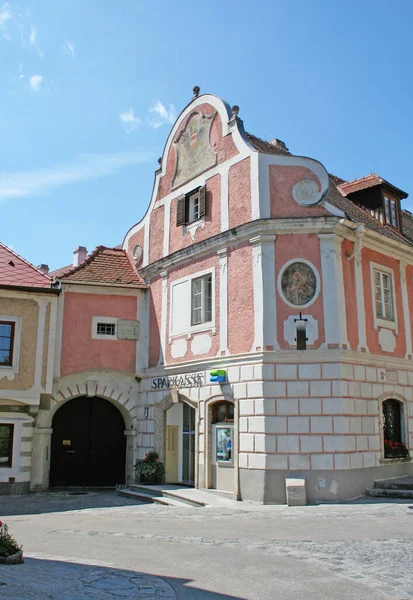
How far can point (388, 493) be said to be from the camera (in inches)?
590

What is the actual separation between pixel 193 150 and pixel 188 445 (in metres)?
9.69

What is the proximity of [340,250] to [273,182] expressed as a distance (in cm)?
270

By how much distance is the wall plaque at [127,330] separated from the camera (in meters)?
20.2

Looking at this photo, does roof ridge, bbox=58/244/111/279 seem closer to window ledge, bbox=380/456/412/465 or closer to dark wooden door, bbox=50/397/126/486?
dark wooden door, bbox=50/397/126/486

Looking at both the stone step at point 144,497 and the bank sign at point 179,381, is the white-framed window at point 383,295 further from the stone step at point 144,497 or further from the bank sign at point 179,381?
the stone step at point 144,497

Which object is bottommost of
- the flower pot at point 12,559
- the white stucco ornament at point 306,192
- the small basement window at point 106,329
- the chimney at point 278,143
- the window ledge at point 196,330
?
the flower pot at point 12,559

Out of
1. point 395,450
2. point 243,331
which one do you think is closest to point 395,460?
point 395,450

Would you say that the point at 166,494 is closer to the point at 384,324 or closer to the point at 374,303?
Answer: the point at 384,324

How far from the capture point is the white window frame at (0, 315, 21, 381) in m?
18.0

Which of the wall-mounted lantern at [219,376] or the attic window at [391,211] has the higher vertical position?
the attic window at [391,211]

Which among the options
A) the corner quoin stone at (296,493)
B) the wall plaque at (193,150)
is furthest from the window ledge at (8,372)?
the corner quoin stone at (296,493)

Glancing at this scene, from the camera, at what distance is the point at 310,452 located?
14836 millimetres

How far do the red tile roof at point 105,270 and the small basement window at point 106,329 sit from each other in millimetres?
1443

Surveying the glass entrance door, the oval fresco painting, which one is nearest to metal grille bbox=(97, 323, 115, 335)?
the glass entrance door
